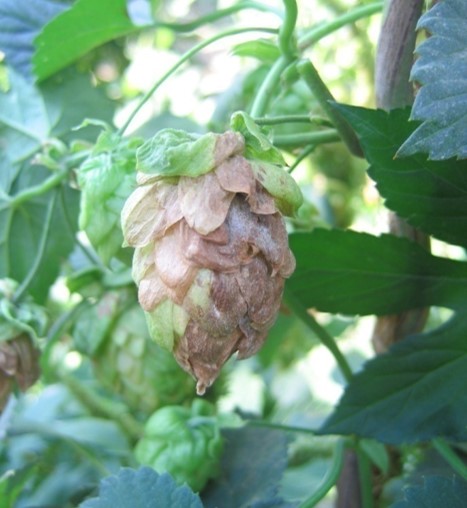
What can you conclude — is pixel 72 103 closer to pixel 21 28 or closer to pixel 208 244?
pixel 21 28

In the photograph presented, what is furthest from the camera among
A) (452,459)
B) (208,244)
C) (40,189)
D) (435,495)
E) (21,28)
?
(21,28)

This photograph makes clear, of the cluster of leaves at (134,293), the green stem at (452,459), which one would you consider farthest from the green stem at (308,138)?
the green stem at (452,459)

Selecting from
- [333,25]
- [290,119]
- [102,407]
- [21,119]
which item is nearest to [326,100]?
[290,119]

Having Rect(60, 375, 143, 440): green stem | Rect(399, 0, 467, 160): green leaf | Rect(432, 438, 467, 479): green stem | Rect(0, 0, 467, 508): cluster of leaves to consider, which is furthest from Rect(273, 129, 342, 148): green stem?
Rect(60, 375, 143, 440): green stem

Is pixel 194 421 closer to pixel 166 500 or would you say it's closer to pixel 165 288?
pixel 166 500

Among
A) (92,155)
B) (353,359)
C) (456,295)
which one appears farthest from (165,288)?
(353,359)

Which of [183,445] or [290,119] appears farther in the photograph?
[183,445]

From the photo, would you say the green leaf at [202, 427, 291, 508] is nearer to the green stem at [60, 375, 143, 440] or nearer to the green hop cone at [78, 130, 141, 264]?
the green stem at [60, 375, 143, 440]
